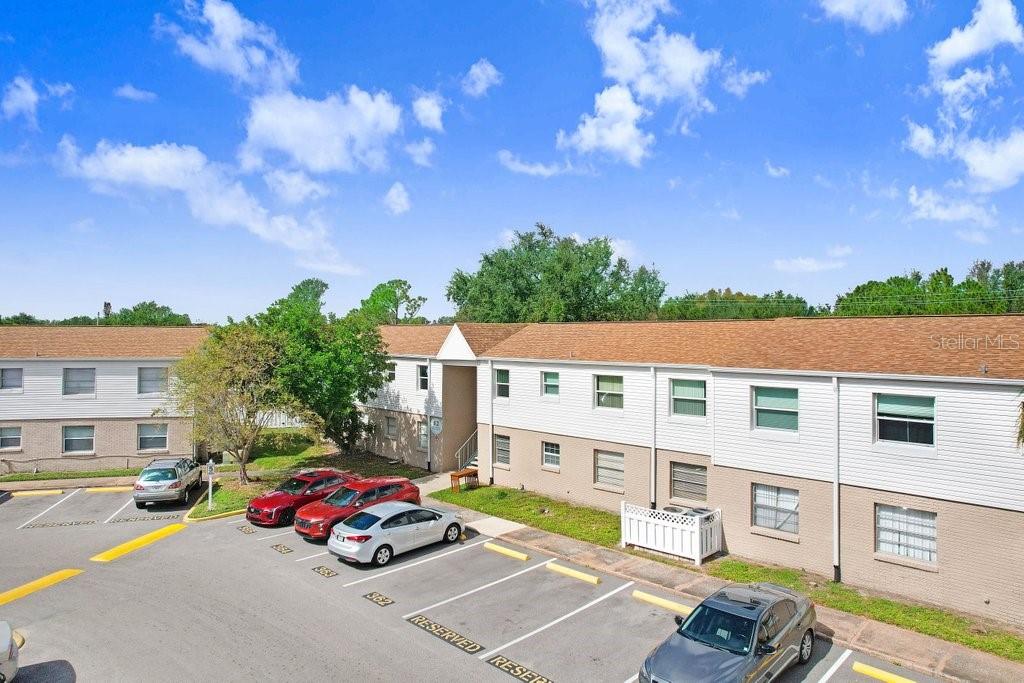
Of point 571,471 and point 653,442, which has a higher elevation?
point 653,442

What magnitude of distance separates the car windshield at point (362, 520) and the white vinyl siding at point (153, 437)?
65.5ft

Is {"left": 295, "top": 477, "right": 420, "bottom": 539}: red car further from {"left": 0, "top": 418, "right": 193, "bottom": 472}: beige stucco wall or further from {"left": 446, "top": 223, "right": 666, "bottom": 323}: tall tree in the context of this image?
{"left": 446, "top": 223, "right": 666, "bottom": 323}: tall tree

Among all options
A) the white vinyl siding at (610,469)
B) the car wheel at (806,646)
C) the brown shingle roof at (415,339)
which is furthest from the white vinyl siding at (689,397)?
the brown shingle roof at (415,339)

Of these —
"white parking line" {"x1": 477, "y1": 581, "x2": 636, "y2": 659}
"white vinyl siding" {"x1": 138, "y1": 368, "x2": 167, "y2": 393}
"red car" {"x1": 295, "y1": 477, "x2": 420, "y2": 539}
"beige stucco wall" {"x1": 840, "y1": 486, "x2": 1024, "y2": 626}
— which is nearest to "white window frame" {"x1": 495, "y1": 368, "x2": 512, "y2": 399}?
"red car" {"x1": 295, "y1": 477, "x2": 420, "y2": 539}

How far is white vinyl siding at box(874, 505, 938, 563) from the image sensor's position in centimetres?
1568

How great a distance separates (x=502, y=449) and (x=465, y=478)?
2102mm

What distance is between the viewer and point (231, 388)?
2712cm

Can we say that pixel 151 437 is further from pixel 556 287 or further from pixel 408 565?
pixel 556 287

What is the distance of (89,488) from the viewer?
2891 cm

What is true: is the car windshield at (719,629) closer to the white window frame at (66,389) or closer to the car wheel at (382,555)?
the car wheel at (382,555)

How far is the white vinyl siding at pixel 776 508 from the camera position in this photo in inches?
704

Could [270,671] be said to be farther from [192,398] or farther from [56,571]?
[192,398]

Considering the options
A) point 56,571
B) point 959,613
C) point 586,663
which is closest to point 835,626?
point 959,613

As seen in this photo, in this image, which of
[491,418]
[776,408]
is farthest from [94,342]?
[776,408]
